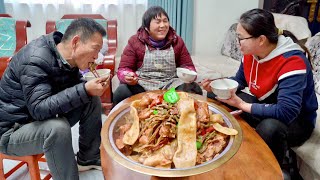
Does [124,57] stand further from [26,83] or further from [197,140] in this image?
[197,140]

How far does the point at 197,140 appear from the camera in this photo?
1.17m

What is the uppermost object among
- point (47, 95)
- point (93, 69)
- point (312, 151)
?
point (93, 69)

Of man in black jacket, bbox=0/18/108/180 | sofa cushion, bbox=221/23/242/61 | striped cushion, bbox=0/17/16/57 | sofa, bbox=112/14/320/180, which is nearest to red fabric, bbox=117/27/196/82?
sofa, bbox=112/14/320/180

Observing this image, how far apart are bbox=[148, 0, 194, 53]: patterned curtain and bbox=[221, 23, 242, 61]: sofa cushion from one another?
42cm

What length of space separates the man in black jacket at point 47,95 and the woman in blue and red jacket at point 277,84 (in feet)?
2.31

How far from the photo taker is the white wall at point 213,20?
10.8 feet

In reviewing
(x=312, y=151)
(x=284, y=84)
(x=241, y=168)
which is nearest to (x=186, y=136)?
(x=241, y=168)

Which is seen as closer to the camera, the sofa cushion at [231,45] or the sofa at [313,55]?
the sofa at [313,55]

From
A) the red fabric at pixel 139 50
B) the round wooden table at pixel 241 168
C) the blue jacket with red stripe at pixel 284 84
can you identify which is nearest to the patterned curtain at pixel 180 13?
the red fabric at pixel 139 50

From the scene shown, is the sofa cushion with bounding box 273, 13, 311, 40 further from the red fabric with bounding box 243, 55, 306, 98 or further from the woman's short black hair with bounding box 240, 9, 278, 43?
the woman's short black hair with bounding box 240, 9, 278, 43

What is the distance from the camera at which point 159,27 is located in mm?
2023

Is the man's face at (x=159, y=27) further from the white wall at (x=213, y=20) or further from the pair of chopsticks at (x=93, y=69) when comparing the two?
the white wall at (x=213, y=20)

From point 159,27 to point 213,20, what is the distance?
1.54m

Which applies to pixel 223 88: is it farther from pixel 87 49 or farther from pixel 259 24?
pixel 87 49
